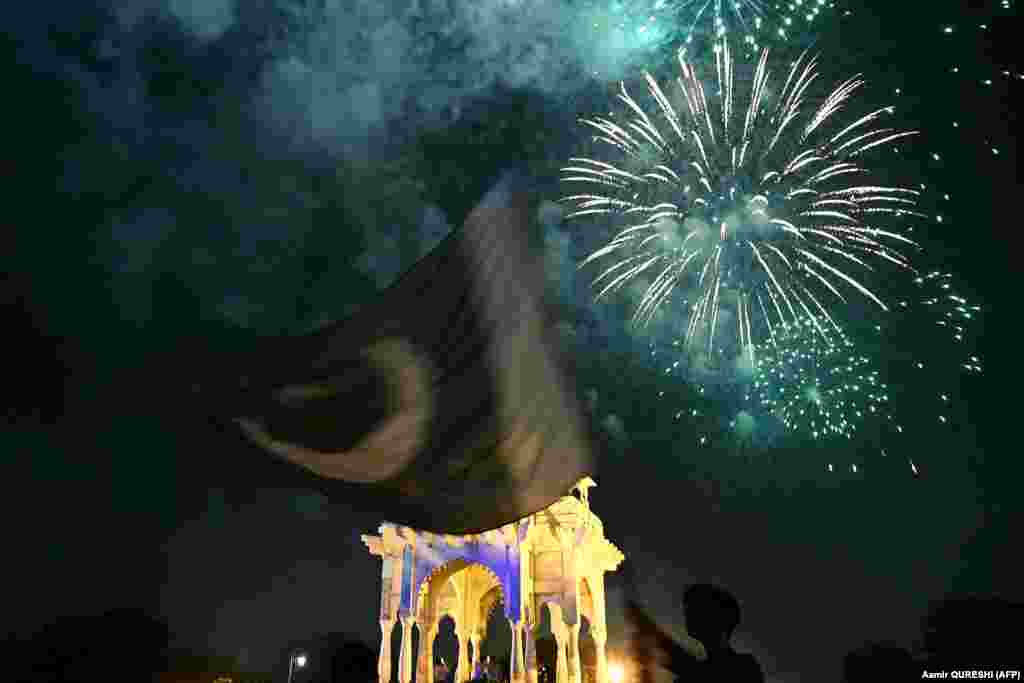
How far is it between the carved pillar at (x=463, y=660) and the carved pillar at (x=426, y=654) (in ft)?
6.88

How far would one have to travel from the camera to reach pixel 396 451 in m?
6.16

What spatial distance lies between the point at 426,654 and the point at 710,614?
20344 millimetres

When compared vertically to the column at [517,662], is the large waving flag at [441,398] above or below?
above

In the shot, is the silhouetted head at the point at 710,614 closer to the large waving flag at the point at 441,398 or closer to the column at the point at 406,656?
the large waving flag at the point at 441,398

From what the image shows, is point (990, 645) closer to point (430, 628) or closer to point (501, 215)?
point (430, 628)

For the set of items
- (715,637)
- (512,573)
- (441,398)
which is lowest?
(715,637)

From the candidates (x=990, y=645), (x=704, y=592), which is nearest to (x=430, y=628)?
(x=704, y=592)

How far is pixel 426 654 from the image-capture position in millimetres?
24500

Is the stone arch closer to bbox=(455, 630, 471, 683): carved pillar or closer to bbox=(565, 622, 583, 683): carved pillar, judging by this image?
bbox=(565, 622, 583, 683): carved pillar

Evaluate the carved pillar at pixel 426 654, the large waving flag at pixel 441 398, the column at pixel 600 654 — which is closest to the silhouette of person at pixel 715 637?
the large waving flag at pixel 441 398

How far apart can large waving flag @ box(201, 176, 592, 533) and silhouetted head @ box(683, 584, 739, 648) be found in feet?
5.67

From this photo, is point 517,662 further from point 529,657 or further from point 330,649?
point 330,649

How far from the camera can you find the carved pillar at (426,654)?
24047mm

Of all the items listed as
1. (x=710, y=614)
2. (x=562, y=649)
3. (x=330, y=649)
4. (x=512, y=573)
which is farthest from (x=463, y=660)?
(x=710, y=614)
